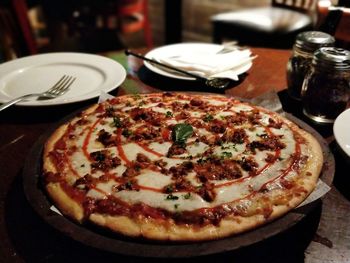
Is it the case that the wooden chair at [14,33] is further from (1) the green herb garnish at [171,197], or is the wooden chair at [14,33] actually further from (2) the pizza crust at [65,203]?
(1) the green herb garnish at [171,197]

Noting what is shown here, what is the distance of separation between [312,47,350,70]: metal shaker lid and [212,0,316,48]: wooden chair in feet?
6.98

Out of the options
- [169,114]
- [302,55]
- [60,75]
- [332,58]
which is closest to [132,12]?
[60,75]

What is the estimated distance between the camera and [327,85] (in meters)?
1.46

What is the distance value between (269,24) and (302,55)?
2.03 metres

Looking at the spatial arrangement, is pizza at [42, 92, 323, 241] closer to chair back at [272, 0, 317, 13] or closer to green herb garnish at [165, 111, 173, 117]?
green herb garnish at [165, 111, 173, 117]

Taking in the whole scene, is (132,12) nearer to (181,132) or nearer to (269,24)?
(269,24)

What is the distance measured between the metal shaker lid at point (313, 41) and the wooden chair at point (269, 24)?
193 cm

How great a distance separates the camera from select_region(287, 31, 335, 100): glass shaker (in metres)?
1.59

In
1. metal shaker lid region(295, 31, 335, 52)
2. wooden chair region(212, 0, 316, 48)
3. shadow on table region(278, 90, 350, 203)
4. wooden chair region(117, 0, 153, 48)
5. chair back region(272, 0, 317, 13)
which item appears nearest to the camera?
shadow on table region(278, 90, 350, 203)

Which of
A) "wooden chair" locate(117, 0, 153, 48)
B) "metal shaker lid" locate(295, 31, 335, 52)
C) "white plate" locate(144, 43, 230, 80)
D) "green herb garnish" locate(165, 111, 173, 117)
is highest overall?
"metal shaker lid" locate(295, 31, 335, 52)


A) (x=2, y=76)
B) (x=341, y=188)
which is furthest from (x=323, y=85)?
(x=2, y=76)

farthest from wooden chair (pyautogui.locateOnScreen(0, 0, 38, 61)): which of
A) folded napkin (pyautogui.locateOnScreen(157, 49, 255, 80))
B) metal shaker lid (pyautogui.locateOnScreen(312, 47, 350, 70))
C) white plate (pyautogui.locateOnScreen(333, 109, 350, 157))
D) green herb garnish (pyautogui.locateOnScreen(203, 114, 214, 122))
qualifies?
white plate (pyautogui.locateOnScreen(333, 109, 350, 157))

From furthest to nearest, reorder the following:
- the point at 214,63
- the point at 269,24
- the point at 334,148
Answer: the point at 269,24
the point at 214,63
the point at 334,148

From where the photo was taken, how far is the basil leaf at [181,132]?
1.26 meters
